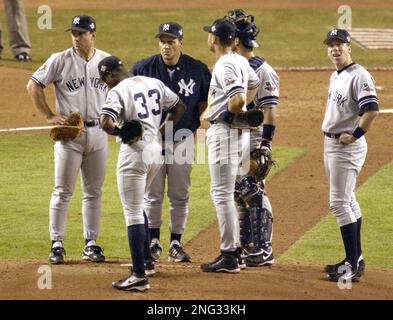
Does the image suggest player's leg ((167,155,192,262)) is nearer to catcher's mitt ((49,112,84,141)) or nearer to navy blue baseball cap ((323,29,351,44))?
catcher's mitt ((49,112,84,141))

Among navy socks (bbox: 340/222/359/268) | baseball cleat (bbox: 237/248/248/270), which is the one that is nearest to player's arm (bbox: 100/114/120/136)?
baseball cleat (bbox: 237/248/248/270)

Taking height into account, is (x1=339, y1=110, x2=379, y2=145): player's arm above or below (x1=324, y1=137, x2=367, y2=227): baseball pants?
above

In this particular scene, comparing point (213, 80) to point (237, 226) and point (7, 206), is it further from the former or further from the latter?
point (7, 206)

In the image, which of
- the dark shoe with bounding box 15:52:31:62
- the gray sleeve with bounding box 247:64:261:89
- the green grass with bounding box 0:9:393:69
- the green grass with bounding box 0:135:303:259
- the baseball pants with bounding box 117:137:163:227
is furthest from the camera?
the green grass with bounding box 0:9:393:69

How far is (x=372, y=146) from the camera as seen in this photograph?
1555cm

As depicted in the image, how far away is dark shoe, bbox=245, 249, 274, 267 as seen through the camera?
9312 mm

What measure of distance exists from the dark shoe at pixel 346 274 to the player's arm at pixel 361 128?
3.24 feet

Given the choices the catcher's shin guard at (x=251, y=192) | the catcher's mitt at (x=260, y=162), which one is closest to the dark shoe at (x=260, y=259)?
the catcher's shin guard at (x=251, y=192)

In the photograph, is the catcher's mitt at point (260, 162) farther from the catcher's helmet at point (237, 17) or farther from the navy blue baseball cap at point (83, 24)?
the navy blue baseball cap at point (83, 24)

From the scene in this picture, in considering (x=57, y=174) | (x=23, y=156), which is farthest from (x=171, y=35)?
(x=23, y=156)

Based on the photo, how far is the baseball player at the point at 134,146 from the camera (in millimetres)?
8258

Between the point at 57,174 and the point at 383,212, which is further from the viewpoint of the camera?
the point at 383,212

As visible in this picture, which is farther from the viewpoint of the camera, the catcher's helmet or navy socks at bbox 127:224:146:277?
the catcher's helmet
